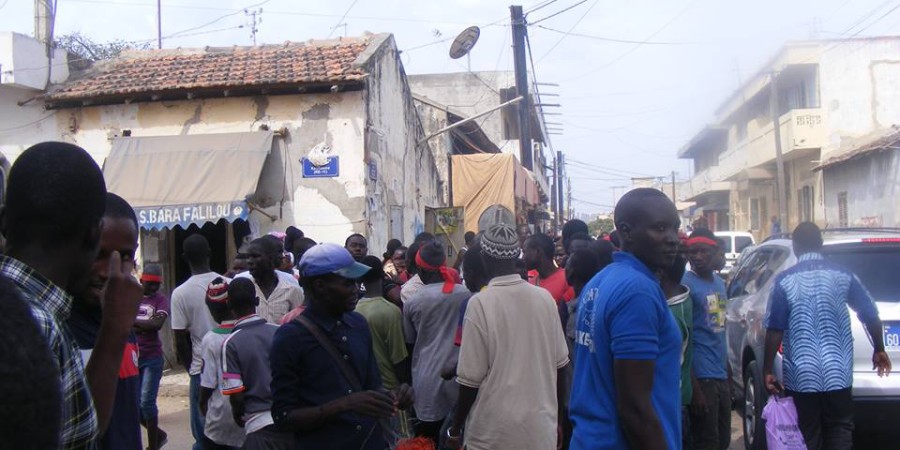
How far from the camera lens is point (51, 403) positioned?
3.98 feet

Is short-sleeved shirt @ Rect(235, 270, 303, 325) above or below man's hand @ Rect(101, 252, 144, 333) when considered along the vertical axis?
below

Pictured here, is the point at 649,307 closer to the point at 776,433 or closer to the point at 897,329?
the point at 776,433

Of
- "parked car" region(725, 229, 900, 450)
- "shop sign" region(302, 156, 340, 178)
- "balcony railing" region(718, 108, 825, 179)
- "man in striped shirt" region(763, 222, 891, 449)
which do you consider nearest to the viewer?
"man in striped shirt" region(763, 222, 891, 449)

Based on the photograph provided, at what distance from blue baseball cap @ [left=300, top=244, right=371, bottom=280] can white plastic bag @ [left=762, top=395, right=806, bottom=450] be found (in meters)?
3.14

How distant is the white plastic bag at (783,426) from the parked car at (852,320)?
859mm

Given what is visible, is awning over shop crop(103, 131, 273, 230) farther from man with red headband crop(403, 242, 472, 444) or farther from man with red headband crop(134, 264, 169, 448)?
man with red headband crop(403, 242, 472, 444)

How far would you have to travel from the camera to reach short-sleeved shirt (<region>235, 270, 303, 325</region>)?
5961 millimetres

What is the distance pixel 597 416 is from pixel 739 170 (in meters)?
34.9

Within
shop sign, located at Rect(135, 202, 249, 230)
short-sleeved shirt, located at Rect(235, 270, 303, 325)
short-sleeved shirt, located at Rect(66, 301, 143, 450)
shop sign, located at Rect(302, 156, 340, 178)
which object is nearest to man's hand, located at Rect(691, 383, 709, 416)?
short-sleeved shirt, located at Rect(235, 270, 303, 325)

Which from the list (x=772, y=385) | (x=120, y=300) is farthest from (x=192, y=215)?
(x=120, y=300)

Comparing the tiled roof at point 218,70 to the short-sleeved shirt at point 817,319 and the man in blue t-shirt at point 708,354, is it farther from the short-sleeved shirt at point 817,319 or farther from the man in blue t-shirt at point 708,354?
the short-sleeved shirt at point 817,319

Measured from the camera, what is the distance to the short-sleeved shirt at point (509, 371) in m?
3.96

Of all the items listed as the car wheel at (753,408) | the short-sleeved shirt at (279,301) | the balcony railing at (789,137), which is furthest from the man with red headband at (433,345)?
the balcony railing at (789,137)

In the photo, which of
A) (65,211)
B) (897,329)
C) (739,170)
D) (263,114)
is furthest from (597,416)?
(739,170)
